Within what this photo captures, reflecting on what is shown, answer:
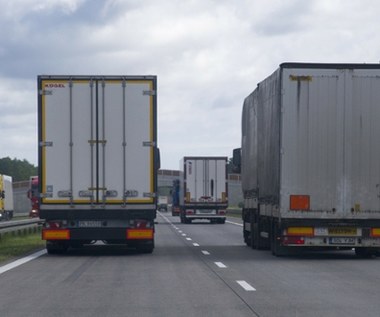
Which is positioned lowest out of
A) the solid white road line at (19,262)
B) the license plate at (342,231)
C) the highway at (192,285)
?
the solid white road line at (19,262)

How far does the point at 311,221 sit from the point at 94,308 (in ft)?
31.4

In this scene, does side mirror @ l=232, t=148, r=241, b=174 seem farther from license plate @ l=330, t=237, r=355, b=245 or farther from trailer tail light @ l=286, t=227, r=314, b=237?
license plate @ l=330, t=237, r=355, b=245

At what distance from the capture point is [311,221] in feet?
69.0

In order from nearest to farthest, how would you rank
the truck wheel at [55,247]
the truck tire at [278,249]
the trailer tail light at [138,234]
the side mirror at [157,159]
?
the truck tire at [278,249], the side mirror at [157,159], the trailer tail light at [138,234], the truck wheel at [55,247]

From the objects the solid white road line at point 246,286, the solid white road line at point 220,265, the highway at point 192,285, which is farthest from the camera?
the solid white road line at point 220,265

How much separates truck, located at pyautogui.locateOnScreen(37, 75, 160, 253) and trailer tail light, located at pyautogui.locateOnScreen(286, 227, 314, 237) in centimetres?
334

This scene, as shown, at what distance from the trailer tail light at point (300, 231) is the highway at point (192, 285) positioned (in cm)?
60

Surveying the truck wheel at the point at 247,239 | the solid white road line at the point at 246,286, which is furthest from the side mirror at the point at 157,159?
the solid white road line at the point at 246,286

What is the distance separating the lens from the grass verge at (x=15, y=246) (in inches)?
920

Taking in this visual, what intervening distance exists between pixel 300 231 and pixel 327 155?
69.3 inches

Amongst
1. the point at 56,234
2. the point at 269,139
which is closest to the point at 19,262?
the point at 56,234

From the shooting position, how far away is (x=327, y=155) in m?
21.0

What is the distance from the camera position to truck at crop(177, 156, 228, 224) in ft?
173

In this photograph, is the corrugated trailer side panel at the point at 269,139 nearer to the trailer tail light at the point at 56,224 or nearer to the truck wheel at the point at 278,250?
the truck wheel at the point at 278,250
